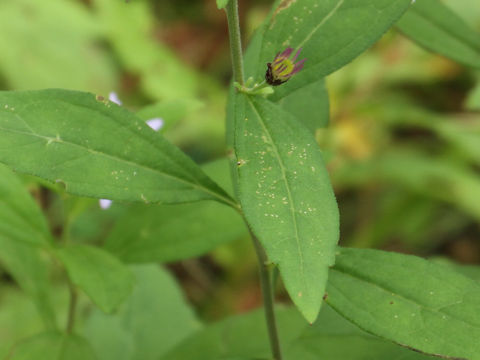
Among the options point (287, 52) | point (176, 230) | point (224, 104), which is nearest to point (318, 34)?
point (287, 52)

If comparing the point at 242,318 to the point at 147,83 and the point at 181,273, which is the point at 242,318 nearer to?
the point at 181,273

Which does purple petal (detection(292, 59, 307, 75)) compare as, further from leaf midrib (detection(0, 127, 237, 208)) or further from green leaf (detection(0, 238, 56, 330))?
green leaf (detection(0, 238, 56, 330))

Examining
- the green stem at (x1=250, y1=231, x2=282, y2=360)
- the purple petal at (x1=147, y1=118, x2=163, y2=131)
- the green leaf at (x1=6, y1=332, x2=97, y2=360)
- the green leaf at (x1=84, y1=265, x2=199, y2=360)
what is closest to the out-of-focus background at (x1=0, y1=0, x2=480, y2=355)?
the green leaf at (x1=84, y1=265, x2=199, y2=360)

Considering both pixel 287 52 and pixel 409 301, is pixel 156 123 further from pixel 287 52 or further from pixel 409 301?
pixel 409 301

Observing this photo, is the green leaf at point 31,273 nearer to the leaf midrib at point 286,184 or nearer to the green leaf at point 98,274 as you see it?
the green leaf at point 98,274

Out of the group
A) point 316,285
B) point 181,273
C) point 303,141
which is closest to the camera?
point 316,285

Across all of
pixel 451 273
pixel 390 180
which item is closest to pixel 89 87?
pixel 390 180
